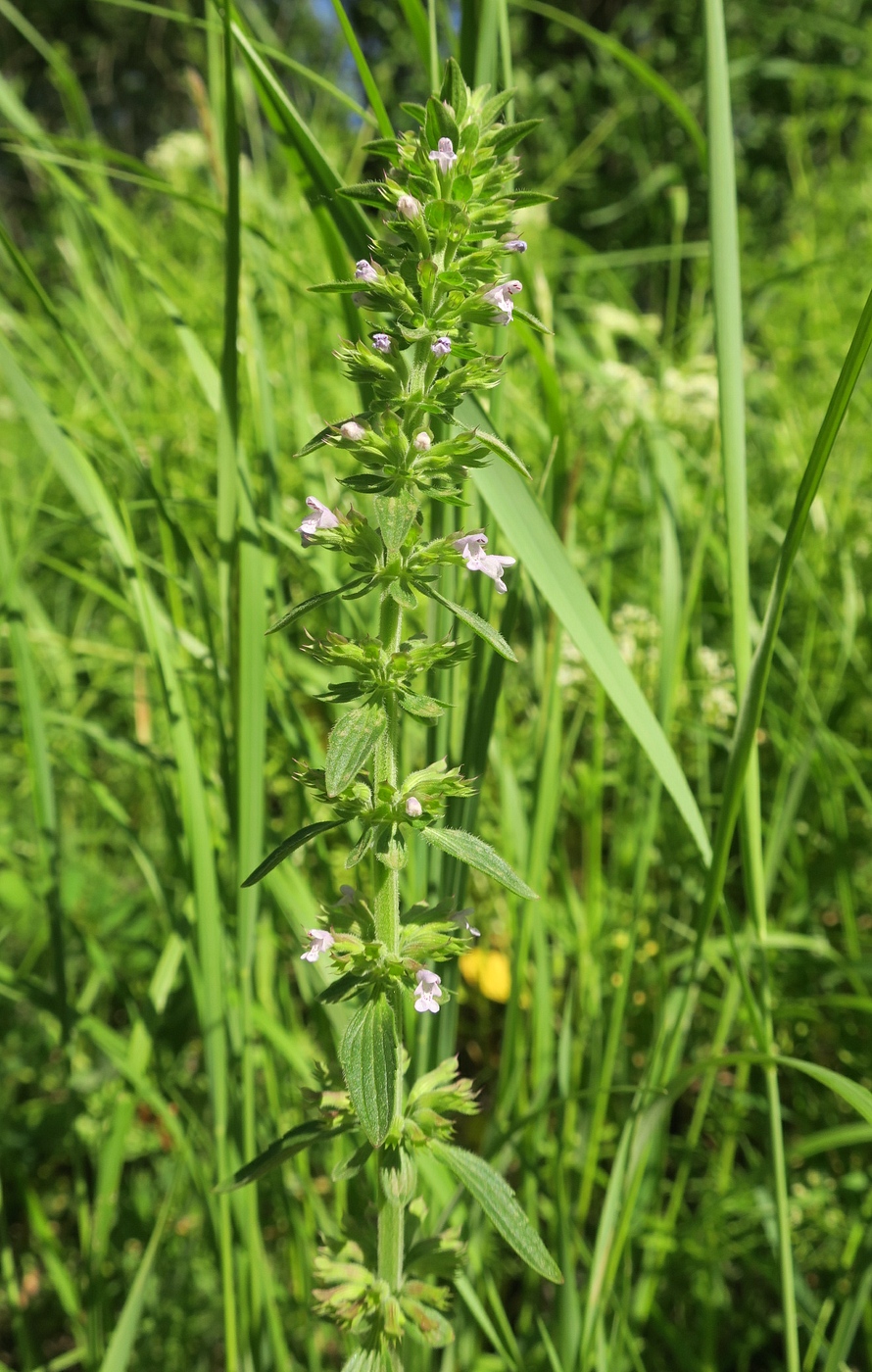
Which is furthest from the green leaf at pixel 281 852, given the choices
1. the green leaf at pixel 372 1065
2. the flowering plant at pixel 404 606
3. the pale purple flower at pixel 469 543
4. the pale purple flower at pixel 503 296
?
the pale purple flower at pixel 503 296

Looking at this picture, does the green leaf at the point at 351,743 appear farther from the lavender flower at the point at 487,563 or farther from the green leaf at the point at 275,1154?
the green leaf at the point at 275,1154

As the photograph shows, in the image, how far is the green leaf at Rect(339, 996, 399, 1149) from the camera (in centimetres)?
57

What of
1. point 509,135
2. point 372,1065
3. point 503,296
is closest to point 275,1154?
point 372,1065

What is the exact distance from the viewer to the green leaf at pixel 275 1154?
669 mm

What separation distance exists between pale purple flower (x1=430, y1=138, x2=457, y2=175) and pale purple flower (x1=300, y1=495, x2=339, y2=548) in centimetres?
23

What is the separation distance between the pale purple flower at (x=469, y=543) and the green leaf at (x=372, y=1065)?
32 cm

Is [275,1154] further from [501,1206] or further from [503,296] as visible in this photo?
[503,296]

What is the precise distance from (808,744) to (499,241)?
72 cm

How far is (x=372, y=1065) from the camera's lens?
1.96 ft

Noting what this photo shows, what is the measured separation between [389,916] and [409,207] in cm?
48

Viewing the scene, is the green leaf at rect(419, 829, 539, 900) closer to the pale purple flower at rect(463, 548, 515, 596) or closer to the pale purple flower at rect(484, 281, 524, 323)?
the pale purple flower at rect(463, 548, 515, 596)

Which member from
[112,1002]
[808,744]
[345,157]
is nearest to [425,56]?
[808,744]

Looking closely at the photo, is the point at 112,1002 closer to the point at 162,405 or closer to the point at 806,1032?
the point at 806,1032

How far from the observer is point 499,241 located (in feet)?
2.21
